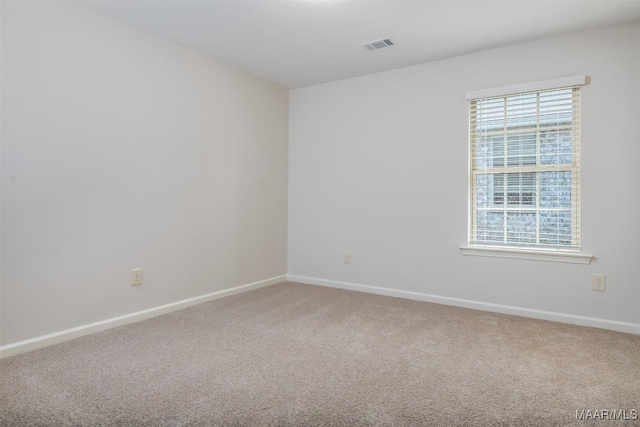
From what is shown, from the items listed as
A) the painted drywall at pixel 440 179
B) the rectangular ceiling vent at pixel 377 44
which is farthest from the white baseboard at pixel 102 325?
the rectangular ceiling vent at pixel 377 44

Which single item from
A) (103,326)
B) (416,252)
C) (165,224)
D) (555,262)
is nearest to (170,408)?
(103,326)

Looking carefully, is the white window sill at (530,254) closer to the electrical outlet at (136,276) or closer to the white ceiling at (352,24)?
the white ceiling at (352,24)

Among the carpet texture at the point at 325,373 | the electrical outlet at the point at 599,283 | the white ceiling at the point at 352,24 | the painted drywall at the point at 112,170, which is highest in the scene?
the white ceiling at the point at 352,24

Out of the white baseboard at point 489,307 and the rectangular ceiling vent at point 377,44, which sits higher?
the rectangular ceiling vent at point 377,44

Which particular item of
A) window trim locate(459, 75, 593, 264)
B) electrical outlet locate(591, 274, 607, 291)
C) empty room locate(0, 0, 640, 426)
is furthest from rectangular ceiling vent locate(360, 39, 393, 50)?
electrical outlet locate(591, 274, 607, 291)

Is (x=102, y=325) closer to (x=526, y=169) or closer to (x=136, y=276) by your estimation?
(x=136, y=276)

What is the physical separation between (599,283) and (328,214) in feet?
8.47

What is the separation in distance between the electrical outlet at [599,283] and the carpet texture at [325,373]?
0.33 meters

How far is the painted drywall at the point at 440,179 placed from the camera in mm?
2768

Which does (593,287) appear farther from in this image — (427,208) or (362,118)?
(362,118)

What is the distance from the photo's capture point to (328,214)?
421cm

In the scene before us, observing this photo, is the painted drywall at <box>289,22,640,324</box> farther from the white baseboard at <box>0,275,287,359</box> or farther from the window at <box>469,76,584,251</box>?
the white baseboard at <box>0,275,287,359</box>

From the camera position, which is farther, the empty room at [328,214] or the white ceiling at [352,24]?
the white ceiling at [352,24]

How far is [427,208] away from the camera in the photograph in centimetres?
357
